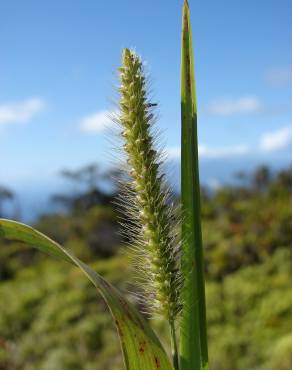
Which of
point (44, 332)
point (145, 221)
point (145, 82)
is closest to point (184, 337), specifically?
point (145, 221)

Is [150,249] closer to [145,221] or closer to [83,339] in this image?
[145,221]

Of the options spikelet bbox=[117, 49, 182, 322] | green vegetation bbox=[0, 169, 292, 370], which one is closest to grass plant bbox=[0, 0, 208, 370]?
spikelet bbox=[117, 49, 182, 322]

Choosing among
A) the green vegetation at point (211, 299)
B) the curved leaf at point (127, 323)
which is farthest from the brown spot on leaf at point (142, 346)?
the green vegetation at point (211, 299)

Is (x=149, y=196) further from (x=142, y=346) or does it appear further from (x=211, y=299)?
(x=211, y=299)

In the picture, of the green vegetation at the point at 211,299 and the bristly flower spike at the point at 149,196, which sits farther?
the green vegetation at the point at 211,299

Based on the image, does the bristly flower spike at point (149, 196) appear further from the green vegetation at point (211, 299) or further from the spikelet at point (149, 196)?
the green vegetation at point (211, 299)

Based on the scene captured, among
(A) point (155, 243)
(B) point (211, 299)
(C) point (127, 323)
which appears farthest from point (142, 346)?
(B) point (211, 299)

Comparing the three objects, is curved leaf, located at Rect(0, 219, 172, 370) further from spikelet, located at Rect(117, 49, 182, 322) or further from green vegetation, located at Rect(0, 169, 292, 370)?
green vegetation, located at Rect(0, 169, 292, 370)
